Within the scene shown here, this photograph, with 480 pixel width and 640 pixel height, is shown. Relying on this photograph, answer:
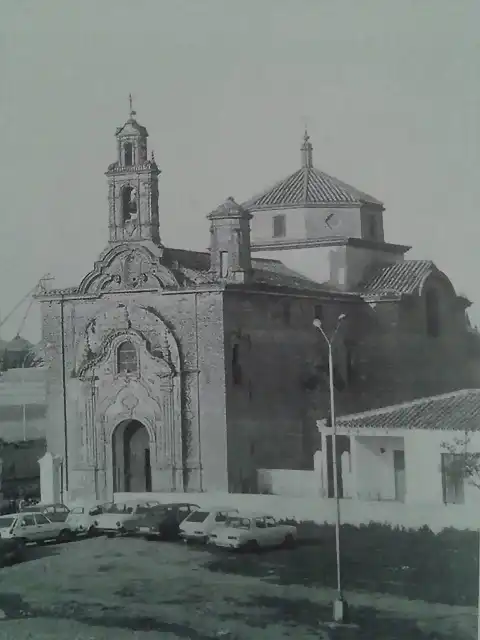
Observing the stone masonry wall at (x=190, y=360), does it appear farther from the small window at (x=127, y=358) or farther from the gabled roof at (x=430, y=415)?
the gabled roof at (x=430, y=415)

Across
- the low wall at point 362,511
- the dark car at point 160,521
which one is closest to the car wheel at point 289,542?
the low wall at point 362,511

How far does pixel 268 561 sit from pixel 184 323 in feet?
6.44

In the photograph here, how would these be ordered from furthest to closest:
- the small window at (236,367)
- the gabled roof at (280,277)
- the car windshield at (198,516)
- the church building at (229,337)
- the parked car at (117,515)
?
1. the small window at (236,367)
2. the gabled roof at (280,277)
3. the parked car at (117,515)
4. the church building at (229,337)
5. the car windshield at (198,516)

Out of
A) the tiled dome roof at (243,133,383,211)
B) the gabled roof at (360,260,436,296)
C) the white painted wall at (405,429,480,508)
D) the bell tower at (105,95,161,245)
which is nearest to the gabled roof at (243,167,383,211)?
the tiled dome roof at (243,133,383,211)

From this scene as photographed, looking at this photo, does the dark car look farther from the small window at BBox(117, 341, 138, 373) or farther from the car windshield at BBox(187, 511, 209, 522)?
the small window at BBox(117, 341, 138, 373)

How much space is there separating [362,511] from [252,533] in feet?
2.17

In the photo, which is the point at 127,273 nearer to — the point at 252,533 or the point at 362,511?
the point at 252,533

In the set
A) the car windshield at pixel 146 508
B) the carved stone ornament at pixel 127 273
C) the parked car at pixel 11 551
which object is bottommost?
the parked car at pixel 11 551

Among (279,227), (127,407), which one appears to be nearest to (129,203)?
(279,227)

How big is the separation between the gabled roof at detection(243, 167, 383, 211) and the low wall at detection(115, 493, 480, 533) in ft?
5.82

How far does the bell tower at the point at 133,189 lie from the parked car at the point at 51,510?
5.82 feet

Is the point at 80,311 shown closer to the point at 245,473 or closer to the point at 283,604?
the point at 245,473

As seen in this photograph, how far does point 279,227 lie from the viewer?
845 centimetres

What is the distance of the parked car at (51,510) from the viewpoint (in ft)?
25.4
